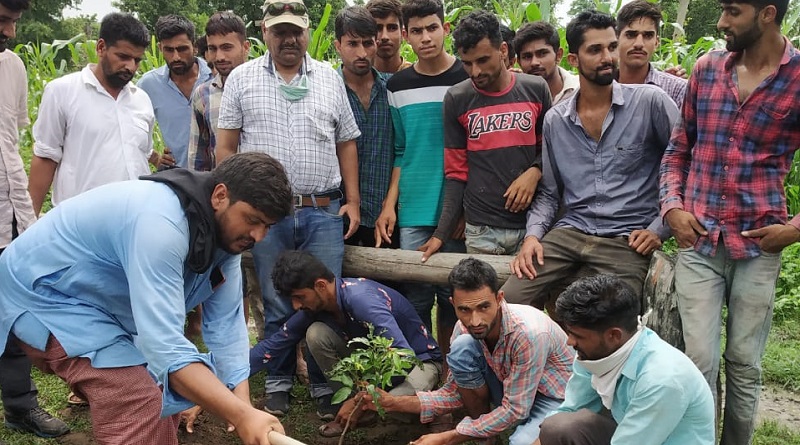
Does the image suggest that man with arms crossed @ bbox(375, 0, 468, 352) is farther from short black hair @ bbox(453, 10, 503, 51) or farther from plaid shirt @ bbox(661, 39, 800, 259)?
plaid shirt @ bbox(661, 39, 800, 259)

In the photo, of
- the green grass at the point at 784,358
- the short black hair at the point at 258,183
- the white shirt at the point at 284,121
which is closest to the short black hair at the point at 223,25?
the white shirt at the point at 284,121

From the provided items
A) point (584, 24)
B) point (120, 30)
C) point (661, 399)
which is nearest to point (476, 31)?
point (584, 24)

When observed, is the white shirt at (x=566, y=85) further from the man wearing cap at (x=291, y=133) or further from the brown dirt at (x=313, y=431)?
the brown dirt at (x=313, y=431)

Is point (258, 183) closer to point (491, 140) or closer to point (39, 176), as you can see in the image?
point (491, 140)

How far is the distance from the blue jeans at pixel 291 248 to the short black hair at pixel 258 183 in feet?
5.01

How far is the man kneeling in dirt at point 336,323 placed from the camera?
3.64m

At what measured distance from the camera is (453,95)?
13.0 ft

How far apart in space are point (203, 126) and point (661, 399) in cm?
330

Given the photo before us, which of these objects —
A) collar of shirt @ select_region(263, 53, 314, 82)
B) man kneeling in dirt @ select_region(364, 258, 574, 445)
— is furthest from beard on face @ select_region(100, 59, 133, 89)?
man kneeling in dirt @ select_region(364, 258, 574, 445)

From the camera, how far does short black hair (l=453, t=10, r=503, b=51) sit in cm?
377

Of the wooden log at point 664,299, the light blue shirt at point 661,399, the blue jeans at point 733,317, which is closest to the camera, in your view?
the light blue shirt at point 661,399

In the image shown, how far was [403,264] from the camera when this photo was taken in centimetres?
417

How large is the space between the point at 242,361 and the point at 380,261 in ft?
5.00

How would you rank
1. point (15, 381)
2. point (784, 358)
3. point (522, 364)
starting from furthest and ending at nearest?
point (784, 358)
point (15, 381)
point (522, 364)
